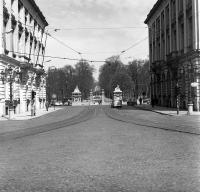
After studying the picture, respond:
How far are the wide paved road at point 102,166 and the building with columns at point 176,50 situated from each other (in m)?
21.6

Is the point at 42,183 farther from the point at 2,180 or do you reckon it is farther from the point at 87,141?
the point at 87,141

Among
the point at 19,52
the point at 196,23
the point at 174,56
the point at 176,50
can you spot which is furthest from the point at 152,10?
the point at 19,52

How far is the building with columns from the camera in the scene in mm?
36250

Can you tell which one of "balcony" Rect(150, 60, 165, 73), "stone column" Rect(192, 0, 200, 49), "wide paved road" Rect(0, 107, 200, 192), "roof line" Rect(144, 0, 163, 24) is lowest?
"wide paved road" Rect(0, 107, 200, 192)

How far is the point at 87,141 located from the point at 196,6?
26601 millimetres

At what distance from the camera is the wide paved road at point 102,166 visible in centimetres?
672

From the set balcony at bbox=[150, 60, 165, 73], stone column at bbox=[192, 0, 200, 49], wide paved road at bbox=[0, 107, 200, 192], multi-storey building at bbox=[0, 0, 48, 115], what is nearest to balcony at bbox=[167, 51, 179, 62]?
stone column at bbox=[192, 0, 200, 49]

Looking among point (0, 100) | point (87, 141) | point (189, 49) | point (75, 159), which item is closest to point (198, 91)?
point (189, 49)

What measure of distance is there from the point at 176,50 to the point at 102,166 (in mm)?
36910

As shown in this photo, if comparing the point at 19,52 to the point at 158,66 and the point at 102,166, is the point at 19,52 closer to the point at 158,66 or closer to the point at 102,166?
the point at 158,66

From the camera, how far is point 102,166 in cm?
859

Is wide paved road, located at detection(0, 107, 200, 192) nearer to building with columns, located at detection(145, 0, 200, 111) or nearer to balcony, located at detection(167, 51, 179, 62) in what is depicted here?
building with columns, located at detection(145, 0, 200, 111)

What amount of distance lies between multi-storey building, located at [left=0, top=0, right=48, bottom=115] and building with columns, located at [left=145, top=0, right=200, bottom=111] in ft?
54.2

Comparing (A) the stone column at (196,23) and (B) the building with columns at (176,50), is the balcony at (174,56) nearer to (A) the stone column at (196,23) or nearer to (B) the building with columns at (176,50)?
(B) the building with columns at (176,50)
